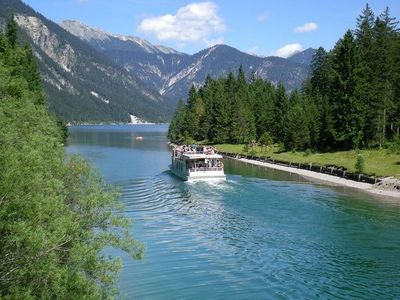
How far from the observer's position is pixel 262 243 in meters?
42.5

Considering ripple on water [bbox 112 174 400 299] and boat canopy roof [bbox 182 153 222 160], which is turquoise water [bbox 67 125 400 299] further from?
boat canopy roof [bbox 182 153 222 160]

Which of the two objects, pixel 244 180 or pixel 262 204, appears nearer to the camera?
pixel 262 204

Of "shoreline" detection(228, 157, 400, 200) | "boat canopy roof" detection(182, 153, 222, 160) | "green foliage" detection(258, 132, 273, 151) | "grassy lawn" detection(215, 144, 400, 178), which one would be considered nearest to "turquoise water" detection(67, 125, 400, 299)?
"shoreline" detection(228, 157, 400, 200)

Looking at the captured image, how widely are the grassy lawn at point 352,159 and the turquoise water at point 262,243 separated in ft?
33.1

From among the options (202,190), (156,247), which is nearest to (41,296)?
(156,247)

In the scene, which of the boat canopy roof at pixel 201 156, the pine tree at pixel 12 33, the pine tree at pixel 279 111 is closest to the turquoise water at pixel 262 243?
the boat canopy roof at pixel 201 156

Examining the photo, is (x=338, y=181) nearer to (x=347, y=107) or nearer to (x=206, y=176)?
(x=206, y=176)

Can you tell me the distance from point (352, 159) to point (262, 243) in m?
52.7

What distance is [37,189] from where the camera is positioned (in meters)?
17.8

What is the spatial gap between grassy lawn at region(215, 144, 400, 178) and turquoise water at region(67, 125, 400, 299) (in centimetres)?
1010

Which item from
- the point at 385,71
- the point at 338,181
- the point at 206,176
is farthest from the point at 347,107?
the point at 206,176

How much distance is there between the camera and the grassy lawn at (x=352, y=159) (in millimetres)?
76312

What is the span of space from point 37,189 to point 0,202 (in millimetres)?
2162

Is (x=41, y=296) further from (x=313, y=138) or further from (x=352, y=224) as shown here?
(x=313, y=138)
